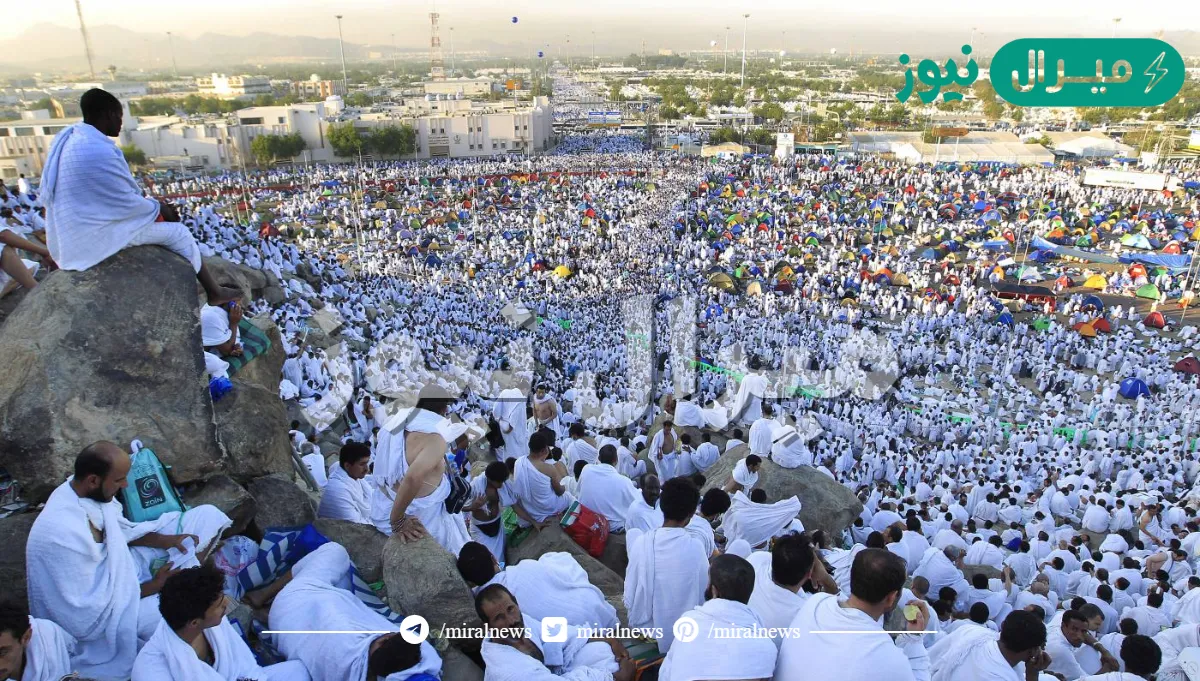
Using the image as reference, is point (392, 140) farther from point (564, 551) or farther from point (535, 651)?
point (535, 651)

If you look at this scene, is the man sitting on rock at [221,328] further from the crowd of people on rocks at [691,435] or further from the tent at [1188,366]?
the tent at [1188,366]

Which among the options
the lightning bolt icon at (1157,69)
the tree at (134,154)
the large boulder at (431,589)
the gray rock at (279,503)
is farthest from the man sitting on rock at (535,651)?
the tree at (134,154)

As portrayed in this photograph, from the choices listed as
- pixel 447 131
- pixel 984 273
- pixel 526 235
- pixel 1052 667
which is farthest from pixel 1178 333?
pixel 447 131

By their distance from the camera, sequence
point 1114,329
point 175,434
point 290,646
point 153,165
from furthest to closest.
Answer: point 153,165
point 1114,329
point 175,434
point 290,646

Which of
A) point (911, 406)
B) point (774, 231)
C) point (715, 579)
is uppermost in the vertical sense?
point (715, 579)

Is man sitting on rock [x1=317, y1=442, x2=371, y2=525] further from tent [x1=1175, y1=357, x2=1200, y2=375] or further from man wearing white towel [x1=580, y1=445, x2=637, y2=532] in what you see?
tent [x1=1175, y1=357, x2=1200, y2=375]

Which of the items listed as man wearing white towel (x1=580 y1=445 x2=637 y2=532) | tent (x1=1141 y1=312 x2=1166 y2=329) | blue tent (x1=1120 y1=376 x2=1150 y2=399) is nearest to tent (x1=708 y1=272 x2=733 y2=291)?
blue tent (x1=1120 y1=376 x2=1150 y2=399)

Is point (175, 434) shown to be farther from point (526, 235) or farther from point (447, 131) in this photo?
point (447, 131)
